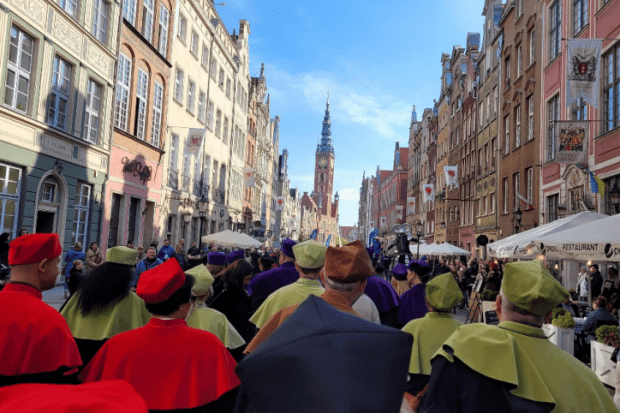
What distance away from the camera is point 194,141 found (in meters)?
24.0

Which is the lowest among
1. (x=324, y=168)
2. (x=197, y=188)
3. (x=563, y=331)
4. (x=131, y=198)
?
(x=563, y=331)

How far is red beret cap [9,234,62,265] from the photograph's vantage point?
287cm

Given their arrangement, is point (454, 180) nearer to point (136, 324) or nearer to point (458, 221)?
point (458, 221)

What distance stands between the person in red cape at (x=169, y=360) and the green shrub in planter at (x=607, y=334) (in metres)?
7.18

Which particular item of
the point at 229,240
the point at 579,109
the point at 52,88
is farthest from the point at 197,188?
the point at 579,109

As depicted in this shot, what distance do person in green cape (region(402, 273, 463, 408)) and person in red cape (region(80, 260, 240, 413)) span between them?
1564 millimetres

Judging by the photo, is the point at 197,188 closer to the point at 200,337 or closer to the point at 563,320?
the point at 563,320

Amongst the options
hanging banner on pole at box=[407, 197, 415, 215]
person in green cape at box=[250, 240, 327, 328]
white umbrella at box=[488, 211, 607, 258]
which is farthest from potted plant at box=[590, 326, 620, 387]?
hanging banner on pole at box=[407, 197, 415, 215]

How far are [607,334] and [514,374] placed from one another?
7009 mm

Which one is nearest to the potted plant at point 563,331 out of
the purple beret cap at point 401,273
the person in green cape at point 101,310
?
the purple beret cap at point 401,273

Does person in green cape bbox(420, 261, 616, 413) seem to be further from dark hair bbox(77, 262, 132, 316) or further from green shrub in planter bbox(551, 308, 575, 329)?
green shrub in planter bbox(551, 308, 575, 329)

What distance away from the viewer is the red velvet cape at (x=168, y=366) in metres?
2.64

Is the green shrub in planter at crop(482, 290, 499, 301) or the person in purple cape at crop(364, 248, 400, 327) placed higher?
the person in purple cape at crop(364, 248, 400, 327)

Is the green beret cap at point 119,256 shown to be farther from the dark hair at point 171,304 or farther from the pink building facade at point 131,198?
the pink building facade at point 131,198
